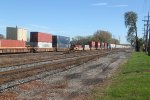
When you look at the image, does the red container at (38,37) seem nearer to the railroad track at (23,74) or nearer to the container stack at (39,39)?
the container stack at (39,39)

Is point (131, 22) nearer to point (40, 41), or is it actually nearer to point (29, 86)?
point (40, 41)

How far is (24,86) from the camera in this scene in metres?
15.5

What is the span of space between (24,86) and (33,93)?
218 centimetres

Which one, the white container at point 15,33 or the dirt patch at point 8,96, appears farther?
the white container at point 15,33

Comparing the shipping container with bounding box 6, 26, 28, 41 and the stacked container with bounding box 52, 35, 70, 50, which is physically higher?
the shipping container with bounding box 6, 26, 28, 41

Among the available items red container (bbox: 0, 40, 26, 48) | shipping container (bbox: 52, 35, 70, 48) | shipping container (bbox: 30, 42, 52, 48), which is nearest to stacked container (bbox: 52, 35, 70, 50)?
shipping container (bbox: 52, 35, 70, 48)

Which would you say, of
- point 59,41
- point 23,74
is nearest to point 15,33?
point 59,41

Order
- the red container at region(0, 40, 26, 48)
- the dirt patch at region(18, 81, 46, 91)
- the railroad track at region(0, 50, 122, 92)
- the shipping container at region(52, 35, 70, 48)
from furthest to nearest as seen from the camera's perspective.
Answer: the shipping container at region(52, 35, 70, 48) → the red container at region(0, 40, 26, 48) → the railroad track at region(0, 50, 122, 92) → the dirt patch at region(18, 81, 46, 91)

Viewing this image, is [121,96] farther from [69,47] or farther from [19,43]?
[69,47]

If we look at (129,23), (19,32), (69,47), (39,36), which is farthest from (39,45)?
(129,23)

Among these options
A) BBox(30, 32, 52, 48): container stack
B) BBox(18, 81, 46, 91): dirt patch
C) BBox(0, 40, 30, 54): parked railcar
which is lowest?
BBox(18, 81, 46, 91): dirt patch

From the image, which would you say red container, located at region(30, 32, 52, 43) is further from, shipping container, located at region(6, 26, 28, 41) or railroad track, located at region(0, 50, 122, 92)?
railroad track, located at region(0, 50, 122, 92)

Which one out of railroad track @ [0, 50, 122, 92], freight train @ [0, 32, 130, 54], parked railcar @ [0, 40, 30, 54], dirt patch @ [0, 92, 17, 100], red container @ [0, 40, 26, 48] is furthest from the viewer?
freight train @ [0, 32, 130, 54]

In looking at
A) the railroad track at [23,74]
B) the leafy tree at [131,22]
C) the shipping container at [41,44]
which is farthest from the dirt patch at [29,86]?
the leafy tree at [131,22]
